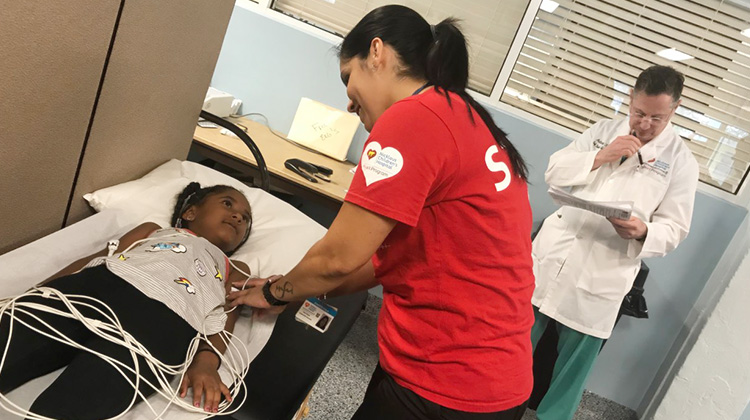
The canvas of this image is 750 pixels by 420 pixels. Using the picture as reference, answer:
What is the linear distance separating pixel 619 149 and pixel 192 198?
5.71 feet

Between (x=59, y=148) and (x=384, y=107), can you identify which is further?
(x=59, y=148)

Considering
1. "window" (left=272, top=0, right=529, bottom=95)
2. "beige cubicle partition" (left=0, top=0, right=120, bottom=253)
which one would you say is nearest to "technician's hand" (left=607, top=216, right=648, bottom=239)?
"window" (left=272, top=0, right=529, bottom=95)

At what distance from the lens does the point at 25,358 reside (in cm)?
110

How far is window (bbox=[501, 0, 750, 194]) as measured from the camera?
2.89 m

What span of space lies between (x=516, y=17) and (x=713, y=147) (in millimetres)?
1323

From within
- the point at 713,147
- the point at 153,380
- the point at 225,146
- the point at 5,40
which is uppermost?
the point at 713,147

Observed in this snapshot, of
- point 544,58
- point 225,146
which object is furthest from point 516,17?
point 225,146

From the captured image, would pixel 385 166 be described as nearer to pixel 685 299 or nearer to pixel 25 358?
pixel 25 358

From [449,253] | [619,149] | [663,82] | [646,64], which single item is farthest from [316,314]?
[646,64]

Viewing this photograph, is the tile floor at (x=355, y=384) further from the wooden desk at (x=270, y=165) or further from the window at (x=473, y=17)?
the window at (x=473, y=17)

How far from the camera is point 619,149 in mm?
2281

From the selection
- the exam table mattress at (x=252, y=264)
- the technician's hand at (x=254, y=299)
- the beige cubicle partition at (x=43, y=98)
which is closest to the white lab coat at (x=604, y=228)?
the exam table mattress at (x=252, y=264)

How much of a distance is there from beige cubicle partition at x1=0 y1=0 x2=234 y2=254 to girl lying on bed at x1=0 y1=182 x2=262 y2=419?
0.21 m

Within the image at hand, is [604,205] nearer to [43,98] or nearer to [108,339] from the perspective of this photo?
[108,339]
